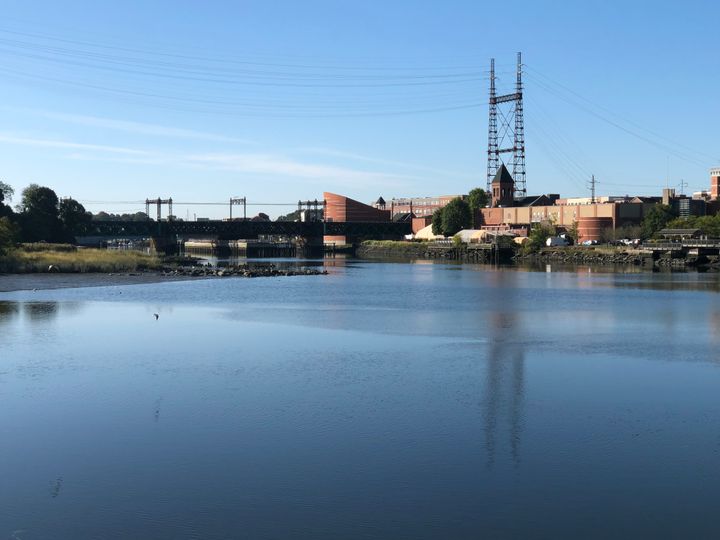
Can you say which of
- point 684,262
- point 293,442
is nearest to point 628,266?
point 684,262

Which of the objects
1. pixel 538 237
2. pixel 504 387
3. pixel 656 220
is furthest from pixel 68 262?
pixel 656 220

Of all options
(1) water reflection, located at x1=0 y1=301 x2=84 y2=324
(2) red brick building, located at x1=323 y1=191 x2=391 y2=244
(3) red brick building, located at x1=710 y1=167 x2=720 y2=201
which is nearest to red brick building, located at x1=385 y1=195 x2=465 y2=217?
(2) red brick building, located at x1=323 y1=191 x2=391 y2=244

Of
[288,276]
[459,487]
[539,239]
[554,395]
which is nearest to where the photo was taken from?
[459,487]

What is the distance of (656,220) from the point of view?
329 ft

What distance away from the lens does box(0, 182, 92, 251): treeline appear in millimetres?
81875

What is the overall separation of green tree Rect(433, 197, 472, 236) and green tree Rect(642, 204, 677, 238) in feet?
109

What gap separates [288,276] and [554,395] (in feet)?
163

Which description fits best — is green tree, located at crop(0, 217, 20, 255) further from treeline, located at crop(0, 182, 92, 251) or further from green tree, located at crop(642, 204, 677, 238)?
green tree, located at crop(642, 204, 677, 238)

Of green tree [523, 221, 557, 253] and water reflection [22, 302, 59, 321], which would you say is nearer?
water reflection [22, 302, 59, 321]

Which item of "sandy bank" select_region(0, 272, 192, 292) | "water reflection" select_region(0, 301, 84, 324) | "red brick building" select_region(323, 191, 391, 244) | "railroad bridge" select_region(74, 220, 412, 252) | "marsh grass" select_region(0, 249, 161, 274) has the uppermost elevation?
"red brick building" select_region(323, 191, 391, 244)

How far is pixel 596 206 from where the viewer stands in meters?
107

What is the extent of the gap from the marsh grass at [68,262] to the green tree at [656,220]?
200 ft

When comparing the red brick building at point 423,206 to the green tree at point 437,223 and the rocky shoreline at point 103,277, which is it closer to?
the green tree at point 437,223

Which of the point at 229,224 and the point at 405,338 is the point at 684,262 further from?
the point at 229,224
